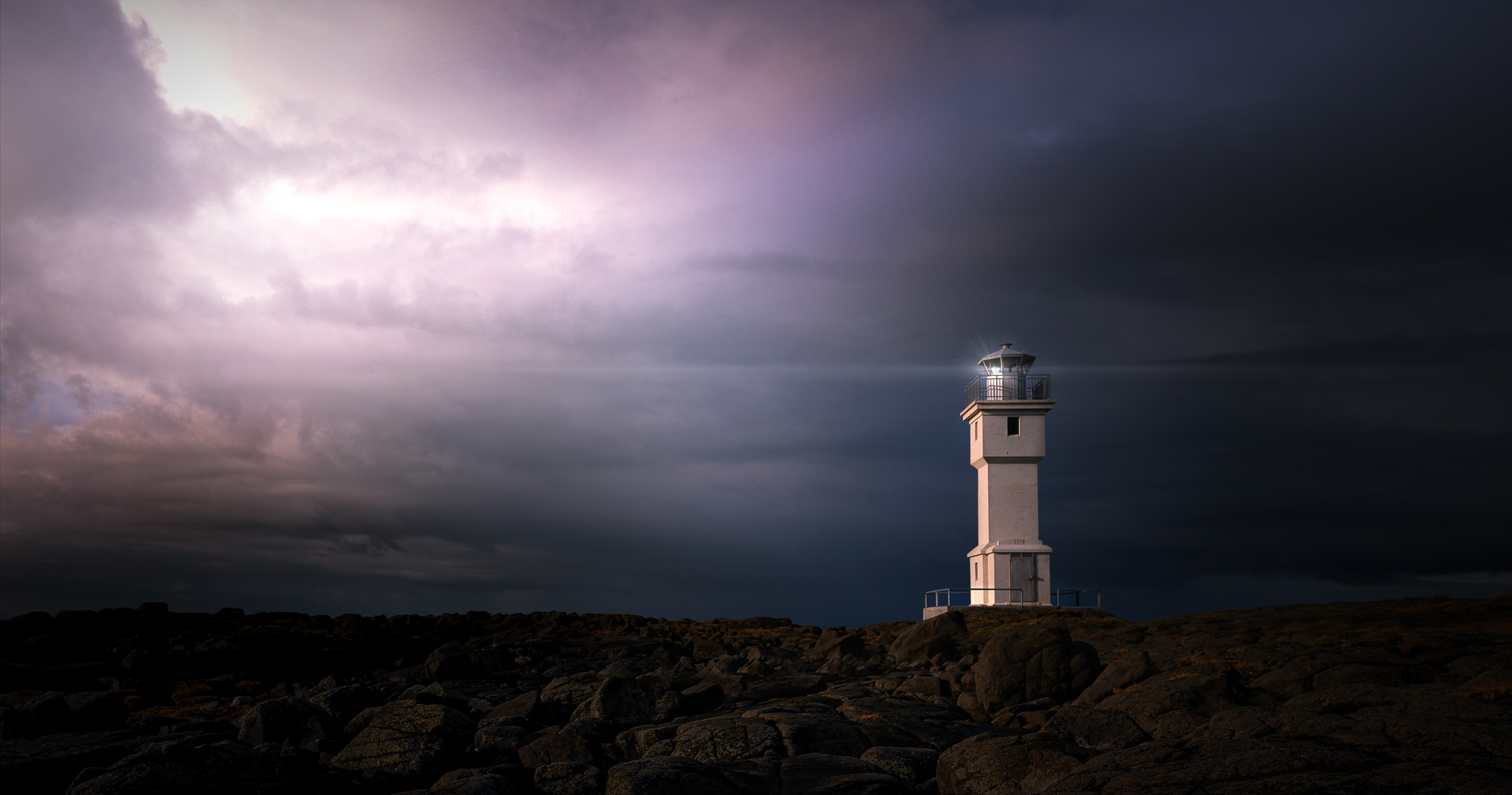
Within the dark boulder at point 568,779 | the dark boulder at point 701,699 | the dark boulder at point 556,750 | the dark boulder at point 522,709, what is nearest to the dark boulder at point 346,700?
the dark boulder at point 522,709

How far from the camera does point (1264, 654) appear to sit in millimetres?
15539

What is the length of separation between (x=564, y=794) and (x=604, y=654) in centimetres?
2181

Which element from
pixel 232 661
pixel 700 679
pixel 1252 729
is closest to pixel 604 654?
pixel 232 661

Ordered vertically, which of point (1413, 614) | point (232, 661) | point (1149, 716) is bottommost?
point (232, 661)

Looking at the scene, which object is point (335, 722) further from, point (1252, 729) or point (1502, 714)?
point (1502, 714)

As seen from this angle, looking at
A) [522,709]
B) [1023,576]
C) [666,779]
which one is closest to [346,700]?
[522,709]

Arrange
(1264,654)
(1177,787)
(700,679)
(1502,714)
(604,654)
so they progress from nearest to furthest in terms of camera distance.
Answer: (1177,787), (1502,714), (1264,654), (700,679), (604,654)

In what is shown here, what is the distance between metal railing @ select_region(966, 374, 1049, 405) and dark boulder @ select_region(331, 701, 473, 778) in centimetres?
3009

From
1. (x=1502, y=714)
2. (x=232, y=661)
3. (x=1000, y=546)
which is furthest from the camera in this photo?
(x=1000, y=546)

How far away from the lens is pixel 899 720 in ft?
43.8

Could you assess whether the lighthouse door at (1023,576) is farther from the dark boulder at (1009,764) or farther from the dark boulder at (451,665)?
the dark boulder at (1009,764)

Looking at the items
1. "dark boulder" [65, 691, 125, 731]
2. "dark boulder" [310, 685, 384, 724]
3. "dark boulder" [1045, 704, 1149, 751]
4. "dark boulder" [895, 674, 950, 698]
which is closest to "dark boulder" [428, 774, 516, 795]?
"dark boulder" [310, 685, 384, 724]

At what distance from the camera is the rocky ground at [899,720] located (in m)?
8.48

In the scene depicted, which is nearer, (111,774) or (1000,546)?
(111,774)
